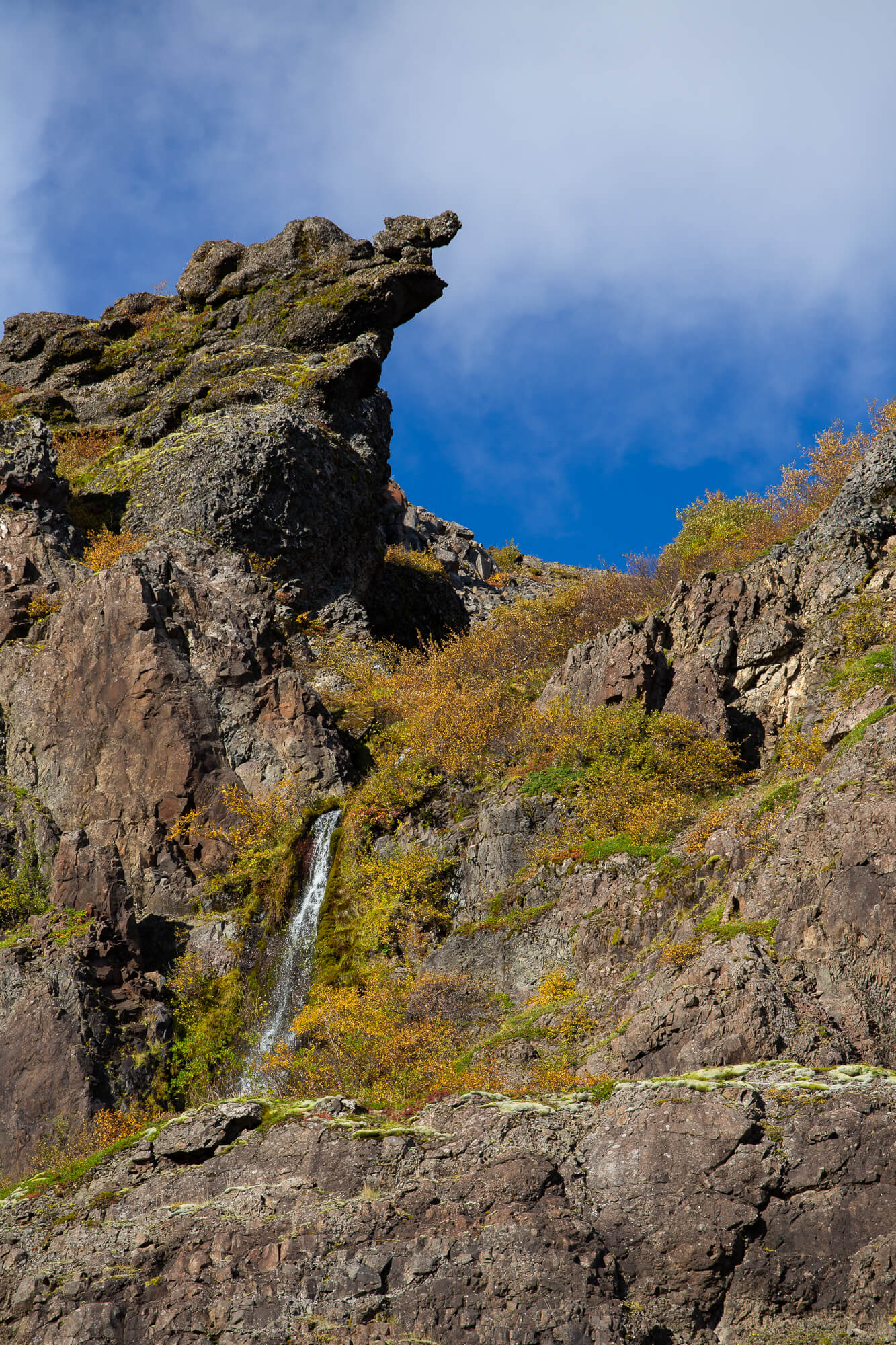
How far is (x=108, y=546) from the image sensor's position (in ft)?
161

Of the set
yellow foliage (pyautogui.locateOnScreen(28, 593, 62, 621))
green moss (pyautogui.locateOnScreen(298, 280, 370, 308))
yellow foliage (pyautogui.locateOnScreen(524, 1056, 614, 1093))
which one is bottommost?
yellow foliage (pyautogui.locateOnScreen(524, 1056, 614, 1093))

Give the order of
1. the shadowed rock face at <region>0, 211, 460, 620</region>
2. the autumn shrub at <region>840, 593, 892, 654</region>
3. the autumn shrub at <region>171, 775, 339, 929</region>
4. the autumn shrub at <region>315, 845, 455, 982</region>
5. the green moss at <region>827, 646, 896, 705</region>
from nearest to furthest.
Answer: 1. the green moss at <region>827, 646, 896, 705</region>
2. the autumn shrub at <region>315, 845, 455, 982</region>
3. the autumn shrub at <region>840, 593, 892, 654</region>
4. the autumn shrub at <region>171, 775, 339, 929</region>
5. the shadowed rock face at <region>0, 211, 460, 620</region>

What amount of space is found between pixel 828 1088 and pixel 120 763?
3039 cm

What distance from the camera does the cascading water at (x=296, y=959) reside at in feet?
96.7

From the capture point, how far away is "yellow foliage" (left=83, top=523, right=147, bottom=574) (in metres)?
47.7

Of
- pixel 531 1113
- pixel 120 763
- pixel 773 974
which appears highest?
pixel 120 763

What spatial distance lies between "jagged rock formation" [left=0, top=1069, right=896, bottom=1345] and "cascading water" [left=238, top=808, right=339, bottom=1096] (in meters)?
15.2

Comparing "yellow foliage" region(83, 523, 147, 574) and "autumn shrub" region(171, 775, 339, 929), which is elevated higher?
"yellow foliage" region(83, 523, 147, 574)

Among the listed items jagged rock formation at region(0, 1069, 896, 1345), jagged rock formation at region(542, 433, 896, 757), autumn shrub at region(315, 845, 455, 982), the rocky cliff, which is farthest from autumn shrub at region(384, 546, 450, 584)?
jagged rock formation at region(0, 1069, 896, 1345)

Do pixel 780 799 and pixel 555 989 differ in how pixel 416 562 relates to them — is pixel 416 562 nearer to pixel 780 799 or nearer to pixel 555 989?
pixel 555 989

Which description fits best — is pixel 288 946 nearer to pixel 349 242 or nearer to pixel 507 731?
pixel 507 731

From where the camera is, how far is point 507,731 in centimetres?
3597

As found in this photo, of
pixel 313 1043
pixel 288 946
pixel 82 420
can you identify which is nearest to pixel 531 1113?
pixel 313 1043

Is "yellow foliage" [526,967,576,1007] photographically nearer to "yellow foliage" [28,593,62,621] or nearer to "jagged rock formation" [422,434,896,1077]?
"jagged rock formation" [422,434,896,1077]
